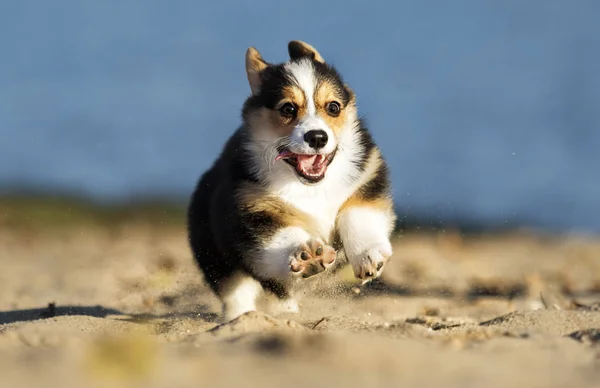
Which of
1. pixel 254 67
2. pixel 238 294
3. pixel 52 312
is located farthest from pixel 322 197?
pixel 52 312

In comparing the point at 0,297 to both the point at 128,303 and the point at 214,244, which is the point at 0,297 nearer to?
the point at 128,303

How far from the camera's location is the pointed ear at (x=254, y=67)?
21.5ft

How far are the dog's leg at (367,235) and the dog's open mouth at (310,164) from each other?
0.86 feet

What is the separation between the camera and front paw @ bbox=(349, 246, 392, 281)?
5.60 m

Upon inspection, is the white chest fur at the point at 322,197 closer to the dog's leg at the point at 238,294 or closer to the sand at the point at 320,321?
the sand at the point at 320,321

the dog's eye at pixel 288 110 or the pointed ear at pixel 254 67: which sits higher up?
the pointed ear at pixel 254 67

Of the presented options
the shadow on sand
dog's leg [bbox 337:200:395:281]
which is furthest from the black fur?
the shadow on sand

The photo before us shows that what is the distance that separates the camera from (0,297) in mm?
8406

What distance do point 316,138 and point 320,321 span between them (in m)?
1.00

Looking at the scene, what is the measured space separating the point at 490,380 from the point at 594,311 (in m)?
2.71

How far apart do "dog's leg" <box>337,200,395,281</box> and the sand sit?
328 millimetres

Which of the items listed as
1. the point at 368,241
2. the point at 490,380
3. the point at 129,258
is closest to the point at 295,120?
the point at 368,241

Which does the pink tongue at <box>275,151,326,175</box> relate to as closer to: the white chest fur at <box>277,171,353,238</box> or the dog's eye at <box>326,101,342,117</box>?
the white chest fur at <box>277,171,353,238</box>

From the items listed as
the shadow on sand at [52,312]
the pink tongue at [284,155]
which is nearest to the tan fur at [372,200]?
the pink tongue at [284,155]
